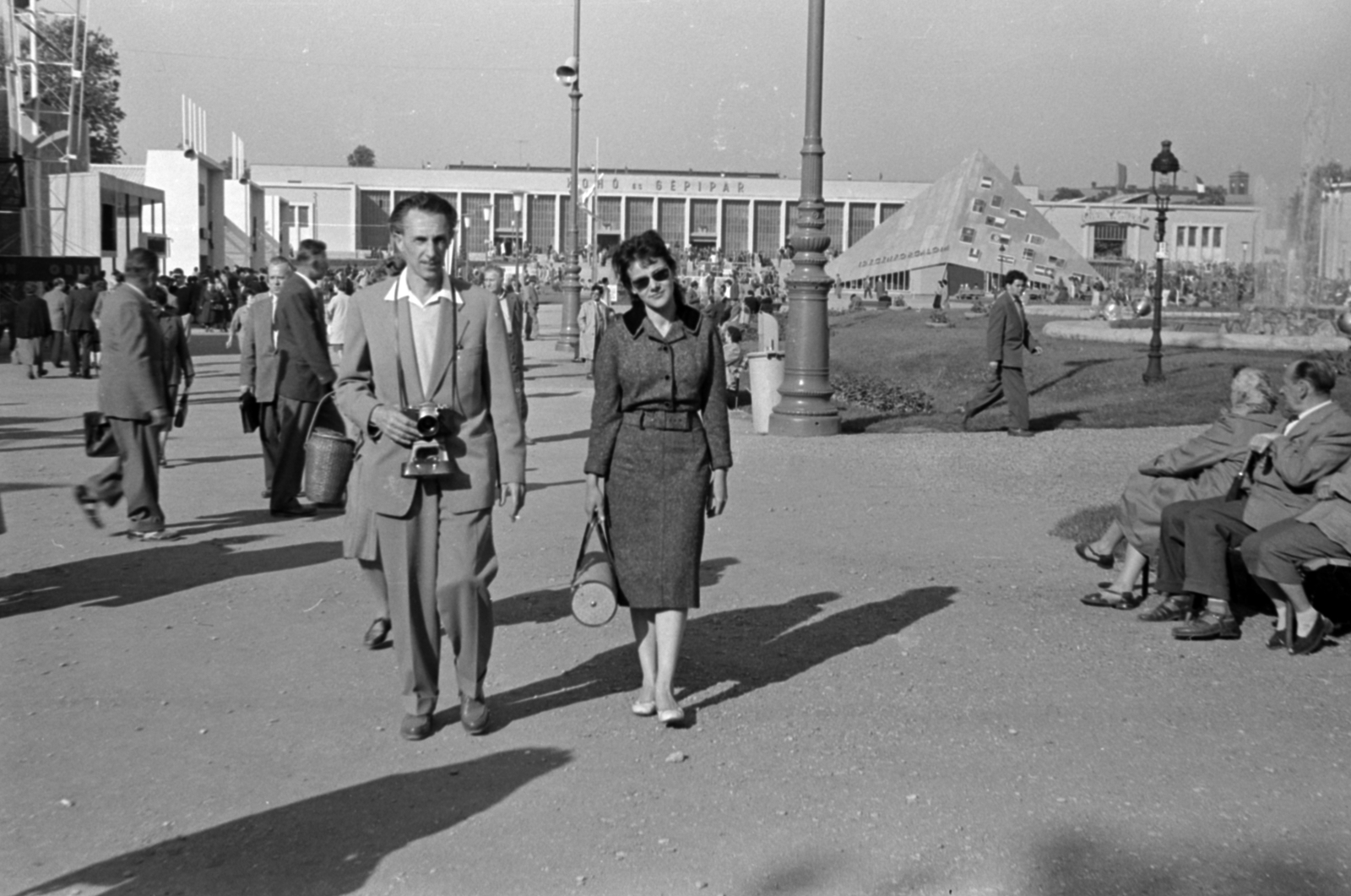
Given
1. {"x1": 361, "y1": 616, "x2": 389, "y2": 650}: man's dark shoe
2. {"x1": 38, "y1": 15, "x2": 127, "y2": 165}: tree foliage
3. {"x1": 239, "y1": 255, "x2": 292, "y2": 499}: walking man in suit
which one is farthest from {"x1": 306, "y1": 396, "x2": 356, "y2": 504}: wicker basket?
{"x1": 38, "y1": 15, "x2": 127, "y2": 165}: tree foliage

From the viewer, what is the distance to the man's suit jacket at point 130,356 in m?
9.70

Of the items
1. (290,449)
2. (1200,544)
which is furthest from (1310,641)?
(290,449)

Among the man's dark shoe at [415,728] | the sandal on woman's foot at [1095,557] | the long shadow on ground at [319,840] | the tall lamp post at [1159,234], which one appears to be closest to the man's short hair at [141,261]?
the man's dark shoe at [415,728]

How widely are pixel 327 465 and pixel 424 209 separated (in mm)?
1995

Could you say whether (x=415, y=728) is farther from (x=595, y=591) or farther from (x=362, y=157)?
(x=362, y=157)

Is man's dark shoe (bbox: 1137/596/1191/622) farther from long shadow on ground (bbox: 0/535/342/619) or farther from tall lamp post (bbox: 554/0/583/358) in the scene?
tall lamp post (bbox: 554/0/583/358)

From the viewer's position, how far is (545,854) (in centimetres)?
443

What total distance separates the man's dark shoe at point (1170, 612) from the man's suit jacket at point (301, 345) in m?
5.53

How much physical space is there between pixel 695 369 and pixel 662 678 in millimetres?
1189

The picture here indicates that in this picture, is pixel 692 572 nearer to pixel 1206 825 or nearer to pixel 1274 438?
pixel 1206 825

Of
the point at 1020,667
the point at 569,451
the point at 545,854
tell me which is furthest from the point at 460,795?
the point at 569,451

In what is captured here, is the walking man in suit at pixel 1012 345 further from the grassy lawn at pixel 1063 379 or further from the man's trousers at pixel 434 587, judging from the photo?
the man's trousers at pixel 434 587

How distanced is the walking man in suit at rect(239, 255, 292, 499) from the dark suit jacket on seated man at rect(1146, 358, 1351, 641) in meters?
6.20

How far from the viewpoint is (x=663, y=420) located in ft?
19.0
